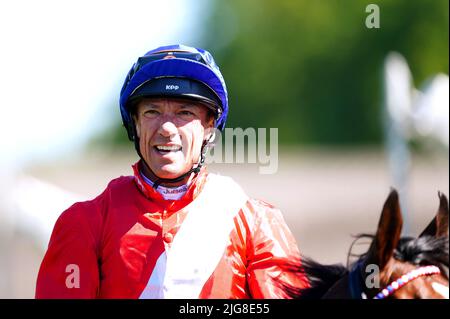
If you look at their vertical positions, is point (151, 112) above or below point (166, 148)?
above

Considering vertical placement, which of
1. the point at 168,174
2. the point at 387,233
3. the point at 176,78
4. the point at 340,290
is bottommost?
the point at 340,290

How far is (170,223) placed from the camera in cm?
389

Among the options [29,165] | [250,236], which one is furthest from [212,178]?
[29,165]

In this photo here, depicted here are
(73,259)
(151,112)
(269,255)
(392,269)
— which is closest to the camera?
(392,269)

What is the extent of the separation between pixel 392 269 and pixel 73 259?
121 centimetres

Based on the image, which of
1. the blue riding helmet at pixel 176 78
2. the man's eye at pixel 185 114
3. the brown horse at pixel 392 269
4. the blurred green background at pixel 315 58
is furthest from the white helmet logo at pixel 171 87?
the blurred green background at pixel 315 58

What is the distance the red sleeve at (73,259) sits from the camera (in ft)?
12.2

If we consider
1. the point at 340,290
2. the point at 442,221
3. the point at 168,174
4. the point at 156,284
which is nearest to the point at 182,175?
the point at 168,174

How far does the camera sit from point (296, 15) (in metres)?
38.0

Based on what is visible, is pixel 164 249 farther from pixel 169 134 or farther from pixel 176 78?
pixel 176 78

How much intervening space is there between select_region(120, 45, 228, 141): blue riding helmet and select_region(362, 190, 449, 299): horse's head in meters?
0.94

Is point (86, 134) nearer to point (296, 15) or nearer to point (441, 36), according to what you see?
point (296, 15)
